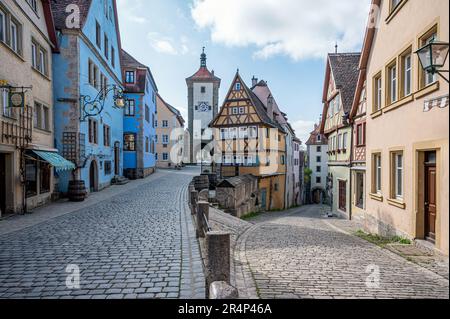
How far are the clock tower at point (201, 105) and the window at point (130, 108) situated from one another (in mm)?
19858

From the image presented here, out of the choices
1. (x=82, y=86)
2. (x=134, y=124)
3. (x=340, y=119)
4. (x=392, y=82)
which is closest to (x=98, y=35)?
(x=82, y=86)

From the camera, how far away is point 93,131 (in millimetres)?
17375

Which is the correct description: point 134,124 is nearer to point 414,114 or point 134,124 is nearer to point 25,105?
point 25,105

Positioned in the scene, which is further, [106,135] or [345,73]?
[106,135]

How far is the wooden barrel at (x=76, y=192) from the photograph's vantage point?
13164mm

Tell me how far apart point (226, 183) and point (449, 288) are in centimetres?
1418

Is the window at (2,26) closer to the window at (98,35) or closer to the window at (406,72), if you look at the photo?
the window at (98,35)

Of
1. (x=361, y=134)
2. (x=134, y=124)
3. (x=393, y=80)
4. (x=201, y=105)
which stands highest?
(x=201, y=105)

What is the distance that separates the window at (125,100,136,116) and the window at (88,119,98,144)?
8746 mm

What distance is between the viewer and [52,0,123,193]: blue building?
46.9 ft

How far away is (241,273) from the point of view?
5035mm

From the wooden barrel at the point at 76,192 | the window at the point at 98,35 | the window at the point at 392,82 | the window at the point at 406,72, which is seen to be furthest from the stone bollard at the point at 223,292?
the window at the point at 98,35

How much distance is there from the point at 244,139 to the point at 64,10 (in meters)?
14.6
